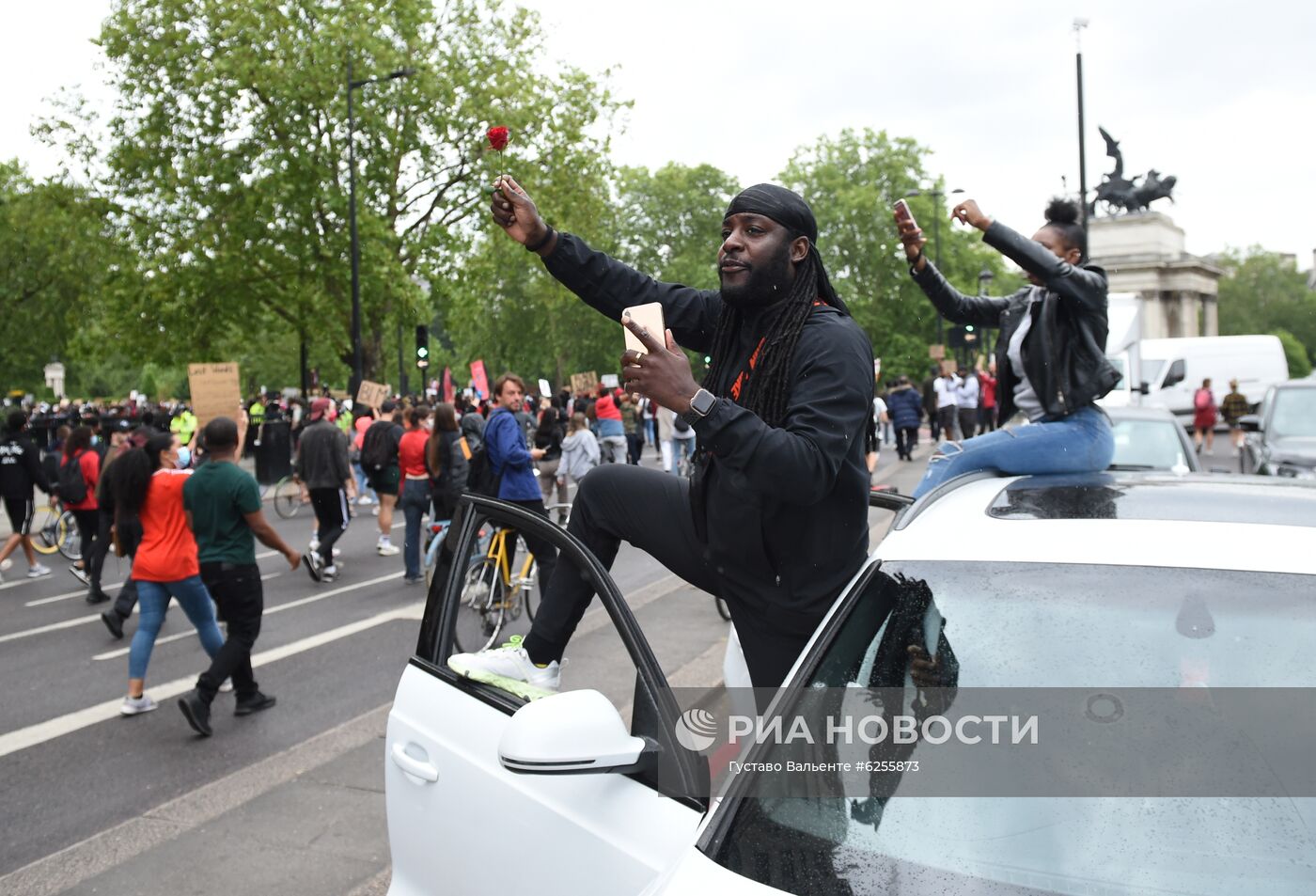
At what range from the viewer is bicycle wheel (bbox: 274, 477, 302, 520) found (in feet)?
60.4

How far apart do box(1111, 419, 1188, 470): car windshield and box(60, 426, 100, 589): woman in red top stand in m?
9.12

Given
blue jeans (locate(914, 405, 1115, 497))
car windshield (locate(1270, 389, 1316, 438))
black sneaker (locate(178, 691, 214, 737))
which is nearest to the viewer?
blue jeans (locate(914, 405, 1115, 497))

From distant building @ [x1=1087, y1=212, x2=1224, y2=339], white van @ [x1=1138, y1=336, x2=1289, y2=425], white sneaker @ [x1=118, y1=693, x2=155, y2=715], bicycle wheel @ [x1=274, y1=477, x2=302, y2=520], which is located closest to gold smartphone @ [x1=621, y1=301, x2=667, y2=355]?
white sneaker @ [x1=118, y1=693, x2=155, y2=715]

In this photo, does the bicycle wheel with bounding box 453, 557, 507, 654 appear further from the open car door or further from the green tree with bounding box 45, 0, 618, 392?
the green tree with bounding box 45, 0, 618, 392

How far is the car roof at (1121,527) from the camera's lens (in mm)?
2207

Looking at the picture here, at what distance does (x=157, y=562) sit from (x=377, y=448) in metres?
6.69

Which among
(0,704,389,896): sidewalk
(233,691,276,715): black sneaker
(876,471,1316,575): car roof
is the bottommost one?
(233,691,276,715): black sneaker

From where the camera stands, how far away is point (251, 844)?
456cm

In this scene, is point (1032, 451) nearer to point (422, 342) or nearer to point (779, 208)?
point (779, 208)

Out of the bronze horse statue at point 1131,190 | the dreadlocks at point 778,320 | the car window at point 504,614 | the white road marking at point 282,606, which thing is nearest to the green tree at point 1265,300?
the bronze horse statue at point 1131,190

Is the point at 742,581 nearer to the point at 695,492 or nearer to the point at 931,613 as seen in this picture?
the point at 695,492

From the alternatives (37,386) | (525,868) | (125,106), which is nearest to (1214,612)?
(525,868)

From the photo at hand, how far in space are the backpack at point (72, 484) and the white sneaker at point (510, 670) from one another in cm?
1034

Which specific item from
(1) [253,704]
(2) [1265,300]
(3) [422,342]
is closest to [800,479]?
(1) [253,704]
